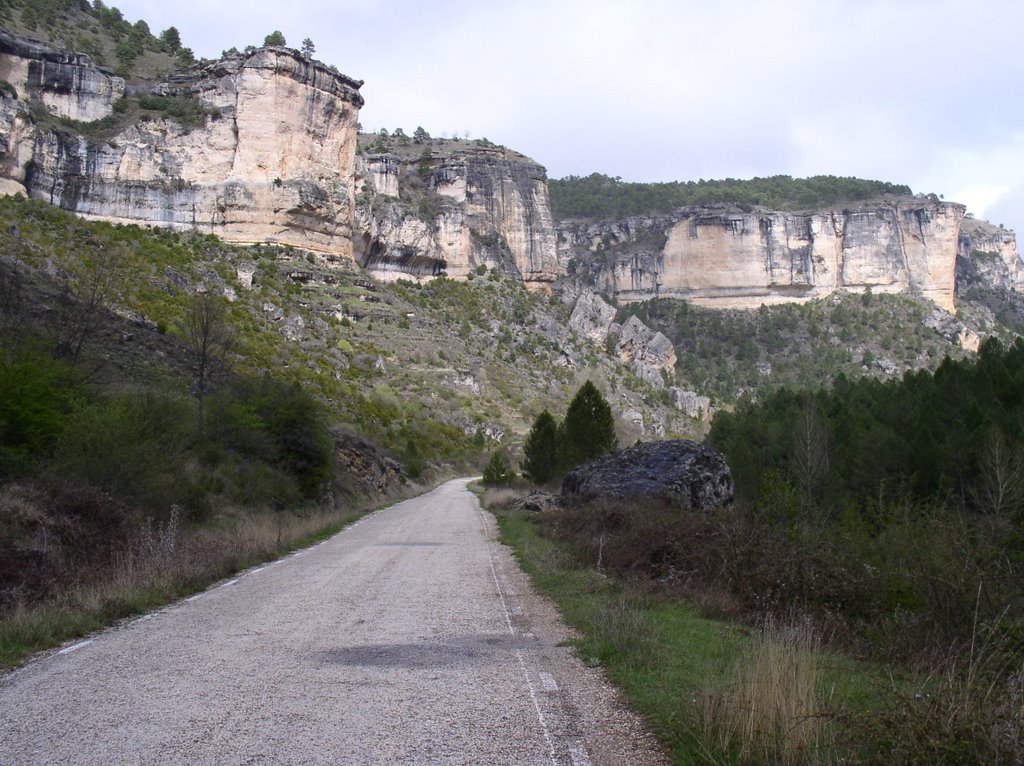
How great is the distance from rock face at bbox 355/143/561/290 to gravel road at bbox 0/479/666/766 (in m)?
92.5

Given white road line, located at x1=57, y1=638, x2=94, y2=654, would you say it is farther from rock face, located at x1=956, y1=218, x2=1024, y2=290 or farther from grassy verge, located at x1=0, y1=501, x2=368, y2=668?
rock face, located at x1=956, y1=218, x2=1024, y2=290

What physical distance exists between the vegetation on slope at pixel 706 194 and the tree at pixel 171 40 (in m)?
87.8

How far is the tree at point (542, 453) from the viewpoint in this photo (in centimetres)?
A: 4416

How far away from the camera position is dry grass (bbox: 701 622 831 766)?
13.2ft

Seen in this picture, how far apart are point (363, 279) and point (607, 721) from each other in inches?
3396

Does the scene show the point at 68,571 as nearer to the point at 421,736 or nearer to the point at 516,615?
the point at 516,615

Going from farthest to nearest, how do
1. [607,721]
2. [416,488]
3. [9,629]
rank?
[416,488] → [9,629] → [607,721]

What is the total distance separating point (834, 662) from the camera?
6.04m

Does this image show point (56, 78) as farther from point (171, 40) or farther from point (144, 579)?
point (144, 579)

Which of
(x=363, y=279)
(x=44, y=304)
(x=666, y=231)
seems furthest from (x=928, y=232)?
(x=44, y=304)

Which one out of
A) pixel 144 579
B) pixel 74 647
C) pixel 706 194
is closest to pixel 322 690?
pixel 74 647

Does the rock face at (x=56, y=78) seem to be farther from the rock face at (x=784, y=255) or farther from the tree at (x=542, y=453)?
the rock face at (x=784, y=255)

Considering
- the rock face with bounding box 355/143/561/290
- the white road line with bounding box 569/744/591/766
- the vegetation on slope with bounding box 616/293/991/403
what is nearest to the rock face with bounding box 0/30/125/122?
the rock face with bounding box 355/143/561/290

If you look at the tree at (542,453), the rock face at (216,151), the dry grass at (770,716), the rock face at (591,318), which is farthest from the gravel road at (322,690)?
the rock face at (591,318)
